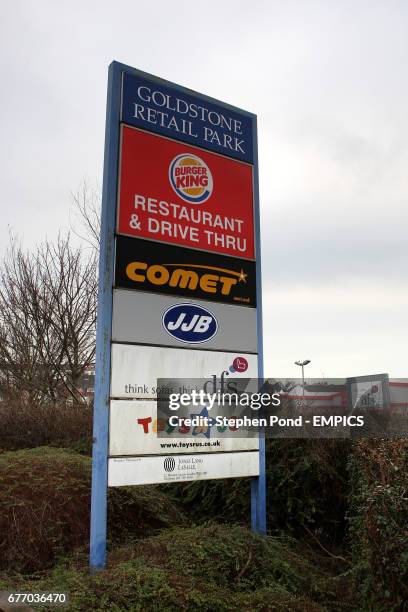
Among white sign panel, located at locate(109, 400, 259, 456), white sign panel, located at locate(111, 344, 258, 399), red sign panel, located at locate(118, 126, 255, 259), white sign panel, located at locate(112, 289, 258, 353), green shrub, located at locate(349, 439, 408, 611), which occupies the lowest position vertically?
green shrub, located at locate(349, 439, 408, 611)

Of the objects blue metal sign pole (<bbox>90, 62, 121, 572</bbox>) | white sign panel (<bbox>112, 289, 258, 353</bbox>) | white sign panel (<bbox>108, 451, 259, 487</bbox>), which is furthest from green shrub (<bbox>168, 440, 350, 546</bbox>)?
blue metal sign pole (<bbox>90, 62, 121, 572</bbox>)

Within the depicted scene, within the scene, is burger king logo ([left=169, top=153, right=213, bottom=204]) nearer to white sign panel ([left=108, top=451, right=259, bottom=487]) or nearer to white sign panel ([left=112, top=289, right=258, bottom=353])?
white sign panel ([left=112, top=289, right=258, bottom=353])

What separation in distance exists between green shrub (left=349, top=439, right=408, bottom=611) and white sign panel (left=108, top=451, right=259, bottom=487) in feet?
5.85

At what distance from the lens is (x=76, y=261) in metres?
19.4

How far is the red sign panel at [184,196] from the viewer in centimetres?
630

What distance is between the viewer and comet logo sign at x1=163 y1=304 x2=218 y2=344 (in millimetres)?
6293

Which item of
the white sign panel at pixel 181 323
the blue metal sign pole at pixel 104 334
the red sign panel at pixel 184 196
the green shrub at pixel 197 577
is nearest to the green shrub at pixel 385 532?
the green shrub at pixel 197 577

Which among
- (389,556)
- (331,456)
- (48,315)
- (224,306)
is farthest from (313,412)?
(48,315)

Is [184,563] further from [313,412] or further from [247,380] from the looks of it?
[313,412]

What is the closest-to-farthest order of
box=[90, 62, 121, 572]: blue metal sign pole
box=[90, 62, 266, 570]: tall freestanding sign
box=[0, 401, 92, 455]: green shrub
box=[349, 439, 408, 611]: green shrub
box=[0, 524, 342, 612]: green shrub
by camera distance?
1. box=[349, 439, 408, 611]: green shrub
2. box=[0, 524, 342, 612]: green shrub
3. box=[90, 62, 121, 572]: blue metal sign pole
4. box=[90, 62, 266, 570]: tall freestanding sign
5. box=[0, 401, 92, 455]: green shrub

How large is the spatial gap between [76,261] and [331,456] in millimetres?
14012

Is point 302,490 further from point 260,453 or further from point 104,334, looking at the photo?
point 104,334

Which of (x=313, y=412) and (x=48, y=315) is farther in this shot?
(x=48, y=315)

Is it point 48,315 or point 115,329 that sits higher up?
point 48,315
